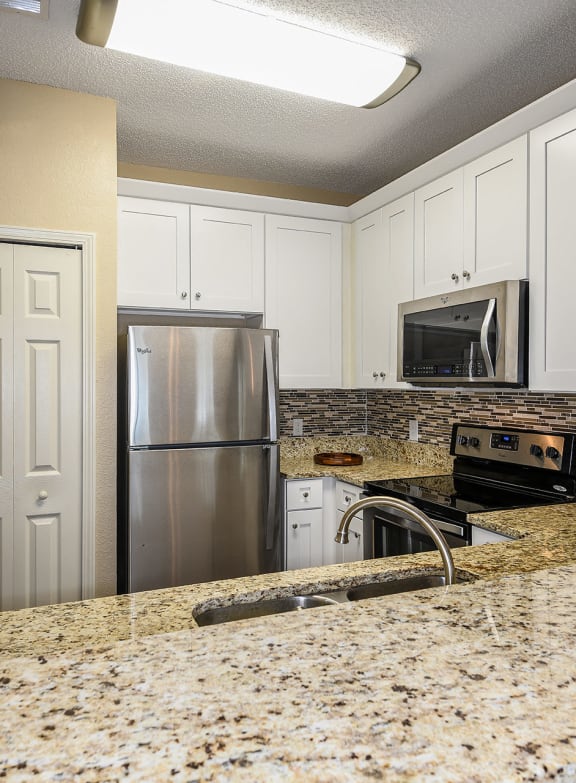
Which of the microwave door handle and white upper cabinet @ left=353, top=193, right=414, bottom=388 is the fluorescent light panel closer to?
white upper cabinet @ left=353, top=193, right=414, bottom=388

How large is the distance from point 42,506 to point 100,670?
2008mm

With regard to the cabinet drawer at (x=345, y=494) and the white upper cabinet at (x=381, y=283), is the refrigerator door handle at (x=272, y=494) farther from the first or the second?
the white upper cabinet at (x=381, y=283)

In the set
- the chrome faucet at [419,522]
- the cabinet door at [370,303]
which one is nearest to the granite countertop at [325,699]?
the chrome faucet at [419,522]

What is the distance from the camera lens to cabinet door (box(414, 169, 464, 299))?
8.57 ft

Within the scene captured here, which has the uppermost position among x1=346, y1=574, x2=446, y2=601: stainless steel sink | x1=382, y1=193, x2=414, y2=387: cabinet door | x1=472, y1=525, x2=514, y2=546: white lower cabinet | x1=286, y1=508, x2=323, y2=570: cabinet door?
x1=382, y1=193, x2=414, y2=387: cabinet door

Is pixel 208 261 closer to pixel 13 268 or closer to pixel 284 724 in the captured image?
pixel 13 268

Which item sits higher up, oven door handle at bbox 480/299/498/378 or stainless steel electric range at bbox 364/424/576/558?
oven door handle at bbox 480/299/498/378

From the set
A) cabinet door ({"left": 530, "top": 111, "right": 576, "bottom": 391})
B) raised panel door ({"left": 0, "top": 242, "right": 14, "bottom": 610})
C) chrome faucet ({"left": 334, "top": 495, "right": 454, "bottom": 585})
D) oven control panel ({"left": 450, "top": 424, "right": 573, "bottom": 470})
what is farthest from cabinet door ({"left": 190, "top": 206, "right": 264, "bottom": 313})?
chrome faucet ({"left": 334, "top": 495, "right": 454, "bottom": 585})

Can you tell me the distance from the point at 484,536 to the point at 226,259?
197cm

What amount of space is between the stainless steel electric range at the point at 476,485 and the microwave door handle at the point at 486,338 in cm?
44

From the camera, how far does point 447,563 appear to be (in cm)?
117

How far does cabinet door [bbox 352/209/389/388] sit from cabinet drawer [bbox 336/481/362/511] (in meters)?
0.62

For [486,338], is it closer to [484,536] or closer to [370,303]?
[484,536]

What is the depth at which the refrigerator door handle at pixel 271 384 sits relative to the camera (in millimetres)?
2803
